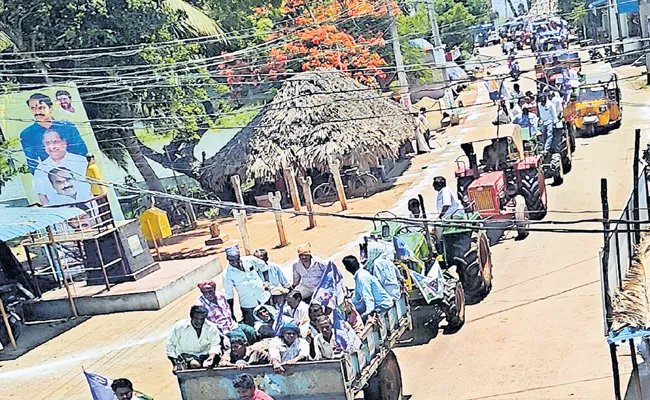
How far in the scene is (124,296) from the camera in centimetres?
1659

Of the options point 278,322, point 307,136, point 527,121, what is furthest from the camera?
point 307,136

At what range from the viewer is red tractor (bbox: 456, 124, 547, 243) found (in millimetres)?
15688

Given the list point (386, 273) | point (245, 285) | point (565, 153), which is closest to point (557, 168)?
point (565, 153)

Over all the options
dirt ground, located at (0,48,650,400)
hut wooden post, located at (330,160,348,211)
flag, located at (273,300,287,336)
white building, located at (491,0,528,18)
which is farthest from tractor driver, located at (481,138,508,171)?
white building, located at (491,0,528,18)

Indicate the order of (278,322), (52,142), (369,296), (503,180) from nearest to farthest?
(278,322), (369,296), (503,180), (52,142)

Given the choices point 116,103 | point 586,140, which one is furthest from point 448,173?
point 116,103

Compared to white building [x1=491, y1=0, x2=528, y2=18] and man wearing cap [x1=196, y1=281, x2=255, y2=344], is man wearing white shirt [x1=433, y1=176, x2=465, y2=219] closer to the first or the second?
man wearing cap [x1=196, y1=281, x2=255, y2=344]

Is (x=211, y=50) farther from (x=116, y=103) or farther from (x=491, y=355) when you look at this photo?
(x=491, y=355)

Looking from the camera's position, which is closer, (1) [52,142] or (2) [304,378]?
(2) [304,378]

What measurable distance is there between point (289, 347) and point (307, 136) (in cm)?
1629

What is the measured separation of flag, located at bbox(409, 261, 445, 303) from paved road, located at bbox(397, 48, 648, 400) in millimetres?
814

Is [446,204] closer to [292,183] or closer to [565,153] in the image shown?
[565,153]

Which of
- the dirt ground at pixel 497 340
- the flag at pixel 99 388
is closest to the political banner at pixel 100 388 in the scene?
the flag at pixel 99 388

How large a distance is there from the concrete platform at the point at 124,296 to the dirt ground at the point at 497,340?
24cm
